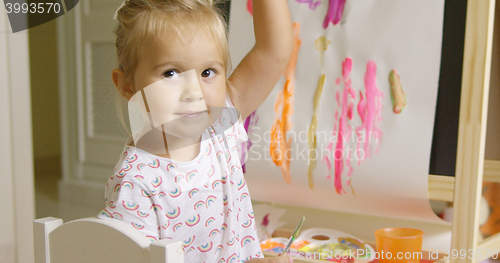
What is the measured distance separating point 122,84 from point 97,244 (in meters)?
0.21

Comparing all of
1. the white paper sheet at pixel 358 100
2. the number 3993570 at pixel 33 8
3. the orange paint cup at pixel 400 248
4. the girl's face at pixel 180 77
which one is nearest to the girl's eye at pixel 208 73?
the girl's face at pixel 180 77

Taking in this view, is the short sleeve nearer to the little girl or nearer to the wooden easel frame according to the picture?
the little girl

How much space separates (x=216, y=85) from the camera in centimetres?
50

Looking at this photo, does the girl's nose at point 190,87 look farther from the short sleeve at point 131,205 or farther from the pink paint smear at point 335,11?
the pink paint smear at point 335,11

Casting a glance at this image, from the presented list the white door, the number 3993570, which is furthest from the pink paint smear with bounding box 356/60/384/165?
the number 3993570

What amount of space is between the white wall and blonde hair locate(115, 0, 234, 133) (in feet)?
3.06

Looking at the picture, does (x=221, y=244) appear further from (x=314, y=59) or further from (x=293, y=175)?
(x=314, y=59)

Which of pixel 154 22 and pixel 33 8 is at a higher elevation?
pixel 33 8

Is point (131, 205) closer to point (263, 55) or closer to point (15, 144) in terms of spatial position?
point (263, 55)

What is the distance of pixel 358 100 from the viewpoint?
819 millimetres

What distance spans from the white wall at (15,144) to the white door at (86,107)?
0.24m

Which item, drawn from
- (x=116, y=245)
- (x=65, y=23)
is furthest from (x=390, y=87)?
(x=65, y=23)

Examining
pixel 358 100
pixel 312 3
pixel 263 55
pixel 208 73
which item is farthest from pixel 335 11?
pixel 208 73

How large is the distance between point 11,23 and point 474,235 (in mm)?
1444
